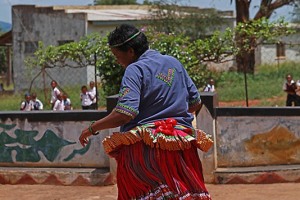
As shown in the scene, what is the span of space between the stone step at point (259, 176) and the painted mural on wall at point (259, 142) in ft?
0.99

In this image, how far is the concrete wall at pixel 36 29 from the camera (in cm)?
3023

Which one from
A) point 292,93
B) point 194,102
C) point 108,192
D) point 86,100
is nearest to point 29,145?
point 108,192

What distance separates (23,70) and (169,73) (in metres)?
26.8

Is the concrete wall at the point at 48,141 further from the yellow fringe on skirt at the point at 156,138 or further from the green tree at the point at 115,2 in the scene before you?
the green tree at the point at 115,2

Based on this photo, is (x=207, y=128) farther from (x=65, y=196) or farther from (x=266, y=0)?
(x=266, y=0)

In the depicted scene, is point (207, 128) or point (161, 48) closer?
point (207, 128)

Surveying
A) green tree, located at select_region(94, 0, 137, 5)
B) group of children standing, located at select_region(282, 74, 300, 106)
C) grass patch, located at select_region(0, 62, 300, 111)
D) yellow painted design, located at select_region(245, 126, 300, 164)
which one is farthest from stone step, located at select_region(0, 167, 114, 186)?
green tree, located at select_region(94, 0, 137, 5)

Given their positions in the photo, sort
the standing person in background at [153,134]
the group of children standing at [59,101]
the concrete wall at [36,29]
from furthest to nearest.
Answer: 1. the concrete wall at [36,29]
2. the group of children standing at [59,101]
3. the standing person in background at [153,134]

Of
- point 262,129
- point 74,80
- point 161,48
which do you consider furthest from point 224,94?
point 262,129

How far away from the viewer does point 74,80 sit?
1001 inches

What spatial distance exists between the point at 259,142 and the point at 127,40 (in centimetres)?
544

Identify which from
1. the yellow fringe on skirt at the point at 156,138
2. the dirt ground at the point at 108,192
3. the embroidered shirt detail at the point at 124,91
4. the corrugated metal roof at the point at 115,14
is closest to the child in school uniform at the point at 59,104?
the dirt ground at the point at 108,192

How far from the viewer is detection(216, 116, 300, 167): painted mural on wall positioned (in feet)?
31.8

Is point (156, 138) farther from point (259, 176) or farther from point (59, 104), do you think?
point (59, 104)
